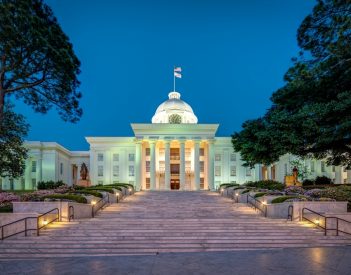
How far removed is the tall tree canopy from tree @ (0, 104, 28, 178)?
796 inches

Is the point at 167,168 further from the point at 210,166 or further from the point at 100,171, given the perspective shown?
the point at 100,171

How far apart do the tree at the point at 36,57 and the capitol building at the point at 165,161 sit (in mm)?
28883

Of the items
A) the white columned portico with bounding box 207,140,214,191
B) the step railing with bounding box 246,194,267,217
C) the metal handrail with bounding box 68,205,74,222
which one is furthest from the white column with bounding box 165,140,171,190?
the metal handrail with bounding box 68,205,74,222

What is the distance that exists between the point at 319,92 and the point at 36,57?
63.2 feet

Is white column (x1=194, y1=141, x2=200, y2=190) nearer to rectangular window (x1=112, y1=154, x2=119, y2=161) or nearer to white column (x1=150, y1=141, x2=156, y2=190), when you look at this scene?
white column (x1=150, y1=141, x2=156, y2=190)

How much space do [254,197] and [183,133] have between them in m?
30.6

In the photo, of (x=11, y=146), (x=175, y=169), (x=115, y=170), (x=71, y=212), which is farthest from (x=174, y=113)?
→ (x=71, y=212)

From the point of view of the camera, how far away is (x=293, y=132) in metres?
20.3

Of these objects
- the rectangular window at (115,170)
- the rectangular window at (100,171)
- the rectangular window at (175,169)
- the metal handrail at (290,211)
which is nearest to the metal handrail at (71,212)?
the metal handrail at (290,211)

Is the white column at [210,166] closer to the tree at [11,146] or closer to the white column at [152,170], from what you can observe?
the white column at [152,170]

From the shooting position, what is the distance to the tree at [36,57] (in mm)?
17953

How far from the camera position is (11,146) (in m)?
25.6

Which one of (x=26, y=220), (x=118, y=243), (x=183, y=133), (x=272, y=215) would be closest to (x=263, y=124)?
(x=272, y=215)

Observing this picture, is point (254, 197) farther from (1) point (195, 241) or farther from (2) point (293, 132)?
(1) point (195, 241)
